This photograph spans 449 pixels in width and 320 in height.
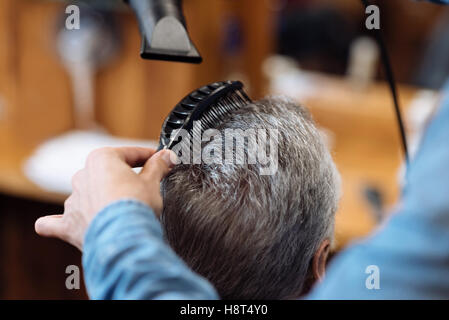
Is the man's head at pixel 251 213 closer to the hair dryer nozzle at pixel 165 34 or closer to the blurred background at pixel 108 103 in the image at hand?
the hair dryer nozzle at pixel 165 34

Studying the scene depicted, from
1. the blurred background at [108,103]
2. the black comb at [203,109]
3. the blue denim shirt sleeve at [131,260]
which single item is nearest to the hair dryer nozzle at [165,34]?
the black comb at [203,109]

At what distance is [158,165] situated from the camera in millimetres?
522

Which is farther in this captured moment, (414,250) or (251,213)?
(251,213)

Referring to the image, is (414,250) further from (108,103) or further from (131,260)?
(108,103)

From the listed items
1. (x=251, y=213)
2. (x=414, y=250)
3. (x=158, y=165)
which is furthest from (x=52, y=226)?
(x=414, y=250)

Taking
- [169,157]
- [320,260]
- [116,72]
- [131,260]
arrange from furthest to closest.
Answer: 1. [116,72]
2. [320,260]
3. [169,157]
4. [131,260]

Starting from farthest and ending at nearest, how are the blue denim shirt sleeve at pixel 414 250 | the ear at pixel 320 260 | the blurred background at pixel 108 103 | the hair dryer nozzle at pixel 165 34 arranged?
the blurred background at pixel 108 103, the ear at pixel 320 260, the hair dryer nozzle at pixel 165 34, the blue denim shirt sleeve at pixel 414 250

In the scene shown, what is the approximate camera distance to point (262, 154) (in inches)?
24.9

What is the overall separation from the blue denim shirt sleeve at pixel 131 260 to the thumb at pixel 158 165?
0.16 feet

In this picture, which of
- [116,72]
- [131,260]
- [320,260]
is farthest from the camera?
[116,72]

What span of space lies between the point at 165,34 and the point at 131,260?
0.25m

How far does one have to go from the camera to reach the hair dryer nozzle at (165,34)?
564mm

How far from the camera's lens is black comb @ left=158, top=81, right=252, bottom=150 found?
0.59 meters

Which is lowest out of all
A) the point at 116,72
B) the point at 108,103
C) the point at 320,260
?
the point at 320,260
